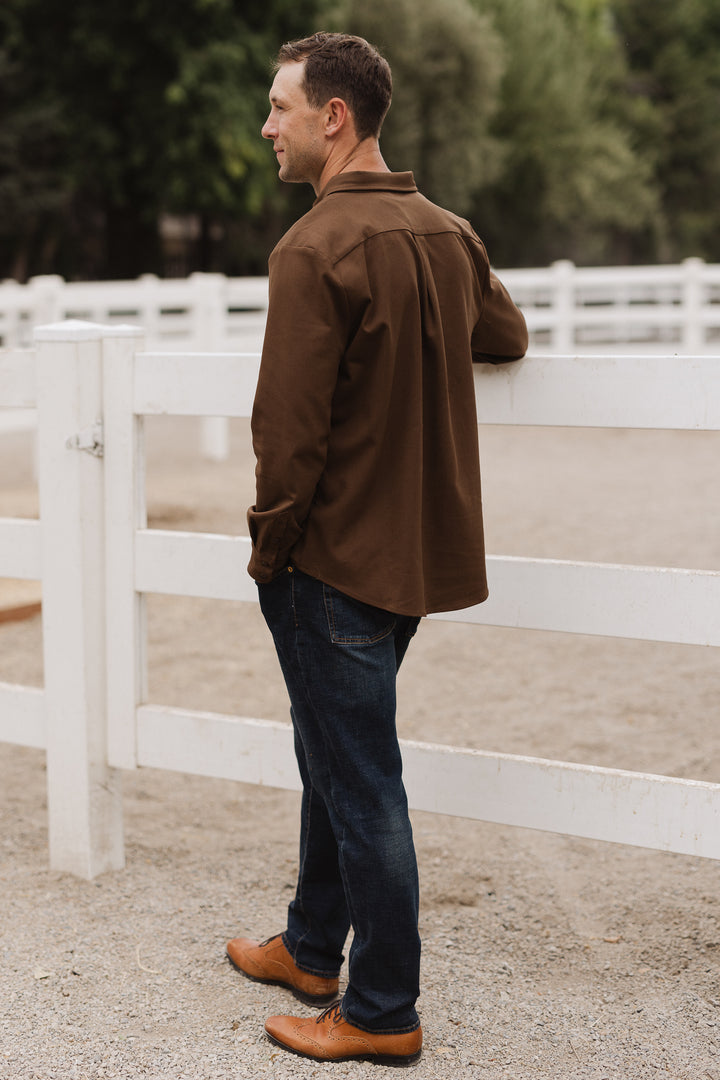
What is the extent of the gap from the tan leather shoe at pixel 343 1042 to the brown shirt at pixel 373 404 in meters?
0.91

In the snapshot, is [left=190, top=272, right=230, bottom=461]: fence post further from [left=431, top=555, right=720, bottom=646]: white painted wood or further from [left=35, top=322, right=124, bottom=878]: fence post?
[left=431, top=555, right=720, bottom=646]: white painted wood

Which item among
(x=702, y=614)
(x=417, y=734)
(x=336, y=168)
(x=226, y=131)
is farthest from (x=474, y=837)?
(x=226, y=131)

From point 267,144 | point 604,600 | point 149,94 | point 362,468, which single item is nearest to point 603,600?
point 604,600

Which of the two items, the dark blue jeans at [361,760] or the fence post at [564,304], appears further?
the fence post at [564,304]

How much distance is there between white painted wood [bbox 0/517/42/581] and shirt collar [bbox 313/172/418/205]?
4.93 feet

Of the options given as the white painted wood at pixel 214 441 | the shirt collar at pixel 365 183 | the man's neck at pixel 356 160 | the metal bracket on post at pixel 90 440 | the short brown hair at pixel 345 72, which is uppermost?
the short brown hair at pixel 345 72

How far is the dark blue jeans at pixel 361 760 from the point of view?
2375mm

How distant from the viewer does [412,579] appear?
7.68 ft

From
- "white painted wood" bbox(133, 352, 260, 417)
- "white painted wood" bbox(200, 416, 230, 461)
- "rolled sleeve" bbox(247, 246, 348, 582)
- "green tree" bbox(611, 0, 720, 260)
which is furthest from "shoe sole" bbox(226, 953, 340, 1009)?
"green tree" bbox(611, 0, 720, 260)

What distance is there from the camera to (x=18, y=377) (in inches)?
134

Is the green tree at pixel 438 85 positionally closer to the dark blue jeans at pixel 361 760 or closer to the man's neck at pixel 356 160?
the man's neck at pixel 356 160

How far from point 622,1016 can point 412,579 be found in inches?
46.2

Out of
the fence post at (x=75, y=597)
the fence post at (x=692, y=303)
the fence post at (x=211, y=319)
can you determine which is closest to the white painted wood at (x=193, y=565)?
the fence post at (x=75, y=597)

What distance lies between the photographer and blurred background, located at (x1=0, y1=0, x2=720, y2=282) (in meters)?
24.5
